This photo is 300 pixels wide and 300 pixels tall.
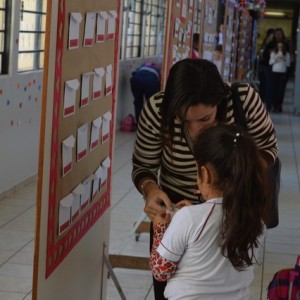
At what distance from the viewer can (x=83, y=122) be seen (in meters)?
2.81

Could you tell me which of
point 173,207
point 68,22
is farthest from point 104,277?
point 68,22

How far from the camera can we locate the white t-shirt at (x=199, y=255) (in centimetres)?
247

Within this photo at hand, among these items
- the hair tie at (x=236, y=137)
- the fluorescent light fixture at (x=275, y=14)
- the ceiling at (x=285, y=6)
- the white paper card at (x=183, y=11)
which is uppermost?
the ceiling at (x=285, y=6)

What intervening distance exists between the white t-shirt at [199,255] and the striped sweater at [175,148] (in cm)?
53

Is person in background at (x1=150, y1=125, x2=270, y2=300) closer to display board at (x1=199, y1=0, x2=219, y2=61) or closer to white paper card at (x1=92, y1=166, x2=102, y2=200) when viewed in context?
white paper card at (x1=92, y1=166, x2=102, y2=200)

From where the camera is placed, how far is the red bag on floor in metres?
2.84

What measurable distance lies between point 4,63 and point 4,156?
0.86 metres

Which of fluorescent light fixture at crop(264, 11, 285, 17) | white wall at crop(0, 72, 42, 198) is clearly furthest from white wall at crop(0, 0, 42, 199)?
fluorescent light fixture at crop(264, 11, 285, 17)

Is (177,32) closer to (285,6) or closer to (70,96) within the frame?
(70,96)

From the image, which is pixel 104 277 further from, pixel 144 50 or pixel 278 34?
pixel 278 34

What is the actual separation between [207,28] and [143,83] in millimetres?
4115

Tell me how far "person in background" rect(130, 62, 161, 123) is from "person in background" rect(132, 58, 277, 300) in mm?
8643

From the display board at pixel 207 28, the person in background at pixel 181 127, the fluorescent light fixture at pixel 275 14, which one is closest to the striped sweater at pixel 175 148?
the person in background at pixel 181 127

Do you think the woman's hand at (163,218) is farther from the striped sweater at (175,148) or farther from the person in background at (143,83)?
the person in background at (143,83)
